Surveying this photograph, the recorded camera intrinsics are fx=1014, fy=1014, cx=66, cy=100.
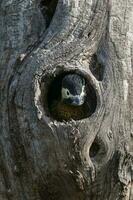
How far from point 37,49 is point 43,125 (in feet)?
0.94

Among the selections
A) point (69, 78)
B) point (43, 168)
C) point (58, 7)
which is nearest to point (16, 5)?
point (58, 7)

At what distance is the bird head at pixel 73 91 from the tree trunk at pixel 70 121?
0.08 ft

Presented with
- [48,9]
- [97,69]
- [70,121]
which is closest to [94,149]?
[70,121]

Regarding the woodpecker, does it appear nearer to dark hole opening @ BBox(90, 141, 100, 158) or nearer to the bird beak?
the bird beak

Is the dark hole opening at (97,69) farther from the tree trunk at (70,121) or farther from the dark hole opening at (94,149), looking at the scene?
the dark hole opening at (94,149)

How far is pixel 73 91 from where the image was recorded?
357 cm

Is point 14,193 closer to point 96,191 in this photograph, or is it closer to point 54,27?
point 96,191

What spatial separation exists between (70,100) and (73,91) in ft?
0.12

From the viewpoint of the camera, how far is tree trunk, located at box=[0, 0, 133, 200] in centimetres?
355

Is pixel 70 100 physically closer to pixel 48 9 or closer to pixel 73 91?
pixel 73 91

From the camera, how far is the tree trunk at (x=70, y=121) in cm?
355

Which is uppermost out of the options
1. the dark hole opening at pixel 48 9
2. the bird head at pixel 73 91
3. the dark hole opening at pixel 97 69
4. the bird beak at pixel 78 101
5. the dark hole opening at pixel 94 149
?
the dark hole opening at pixel 48 9

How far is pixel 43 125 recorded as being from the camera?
3.55 metres

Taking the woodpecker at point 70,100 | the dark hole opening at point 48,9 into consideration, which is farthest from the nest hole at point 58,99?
the dark hole opening at point 48,9
